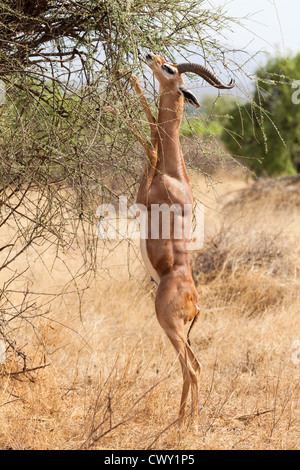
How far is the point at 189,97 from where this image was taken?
380cm

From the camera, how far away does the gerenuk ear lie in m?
3.78

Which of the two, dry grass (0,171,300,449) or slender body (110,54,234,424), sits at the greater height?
slender body (110,54,234,424)

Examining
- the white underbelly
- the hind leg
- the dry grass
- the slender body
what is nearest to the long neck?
the slender body

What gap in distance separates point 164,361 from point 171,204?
2.69 metres

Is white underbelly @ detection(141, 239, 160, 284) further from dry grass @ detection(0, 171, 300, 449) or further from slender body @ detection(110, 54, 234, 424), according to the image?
dry grass @ detection(0, 171, 300, 449)

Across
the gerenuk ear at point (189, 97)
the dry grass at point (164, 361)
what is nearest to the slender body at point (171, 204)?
the gerenuk ear at point (189, 97)

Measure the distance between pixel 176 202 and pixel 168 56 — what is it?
1.36m

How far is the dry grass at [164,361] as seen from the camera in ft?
13.4

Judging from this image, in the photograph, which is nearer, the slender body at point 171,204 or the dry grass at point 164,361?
the slender body at point 171,204

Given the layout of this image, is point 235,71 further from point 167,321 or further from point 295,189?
point 295,189

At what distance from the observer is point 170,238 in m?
3.82

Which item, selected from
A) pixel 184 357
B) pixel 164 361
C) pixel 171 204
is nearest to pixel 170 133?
pixel 171 204

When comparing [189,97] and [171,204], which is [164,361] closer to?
[171,204]

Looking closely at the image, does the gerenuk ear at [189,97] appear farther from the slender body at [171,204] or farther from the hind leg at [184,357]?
the hind leg at [184,357]
